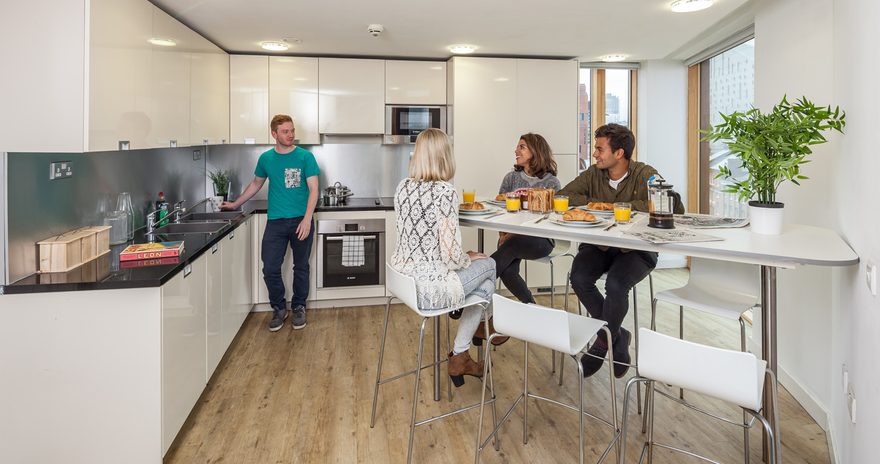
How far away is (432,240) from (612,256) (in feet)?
3.82

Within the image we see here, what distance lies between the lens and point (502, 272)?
3379 millimetres

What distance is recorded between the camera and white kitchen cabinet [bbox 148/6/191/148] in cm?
A: 291

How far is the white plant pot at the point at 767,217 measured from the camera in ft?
6.66

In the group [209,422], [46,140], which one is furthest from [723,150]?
[46,140]

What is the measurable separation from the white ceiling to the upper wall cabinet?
5.7 inches

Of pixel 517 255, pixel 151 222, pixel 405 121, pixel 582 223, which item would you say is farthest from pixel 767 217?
pixel 405 121

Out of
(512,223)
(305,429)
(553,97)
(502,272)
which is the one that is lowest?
(305,429)

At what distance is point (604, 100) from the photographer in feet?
A: 19.6

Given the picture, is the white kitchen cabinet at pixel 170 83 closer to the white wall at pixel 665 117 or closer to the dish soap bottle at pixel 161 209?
the dish soap bottle at pixel 161 209

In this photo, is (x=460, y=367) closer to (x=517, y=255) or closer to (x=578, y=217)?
(x=517, y=255)

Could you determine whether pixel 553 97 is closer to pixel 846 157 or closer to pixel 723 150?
pixel 723 150

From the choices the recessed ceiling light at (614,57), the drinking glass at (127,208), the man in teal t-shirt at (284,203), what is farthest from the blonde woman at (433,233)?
the recessed ceiling light at (614,57)

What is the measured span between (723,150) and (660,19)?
2.00 metres

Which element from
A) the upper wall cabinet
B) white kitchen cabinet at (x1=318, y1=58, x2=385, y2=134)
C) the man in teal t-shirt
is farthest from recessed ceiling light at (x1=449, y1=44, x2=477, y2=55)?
the man in teal t-shirt
